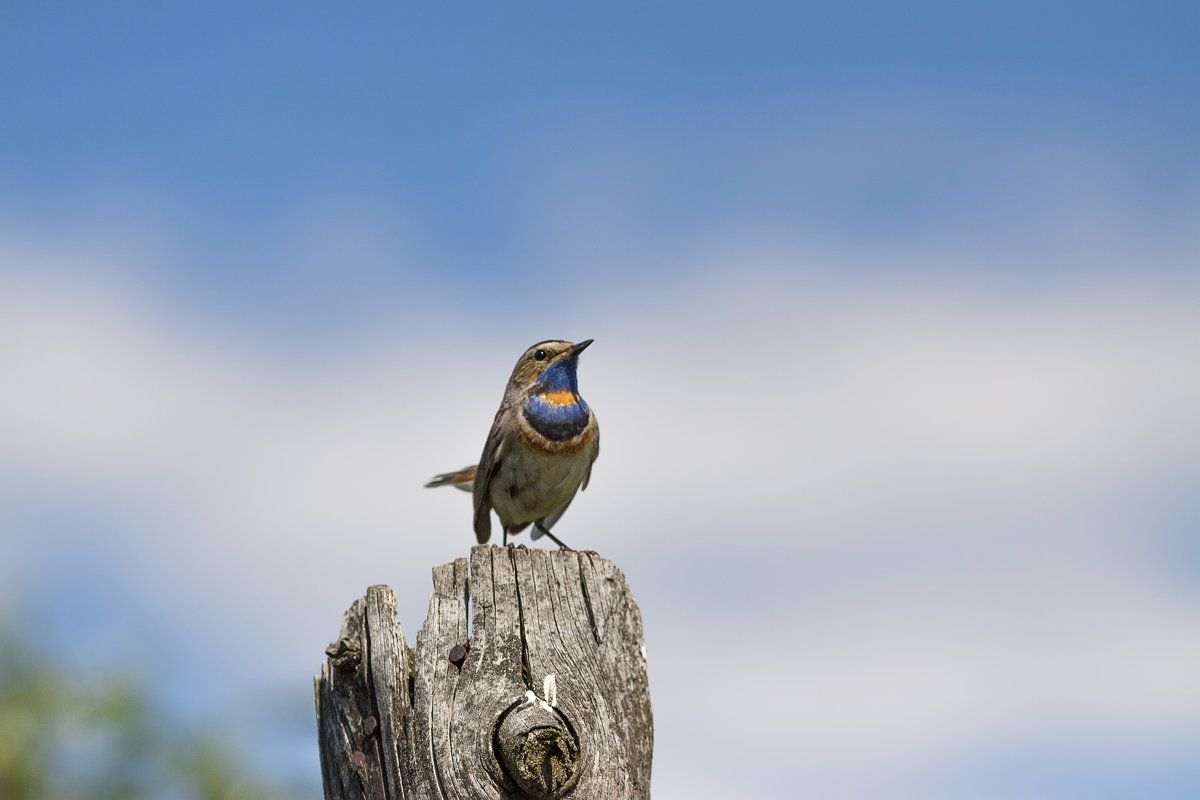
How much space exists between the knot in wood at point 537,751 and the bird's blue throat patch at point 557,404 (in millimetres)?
4630

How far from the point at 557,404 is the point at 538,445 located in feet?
1.26

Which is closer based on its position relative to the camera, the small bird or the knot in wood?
the knot in wood

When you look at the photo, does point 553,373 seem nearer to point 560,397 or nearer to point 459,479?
point 560,397

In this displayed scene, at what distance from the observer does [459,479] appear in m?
10.5

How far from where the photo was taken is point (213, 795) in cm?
1094

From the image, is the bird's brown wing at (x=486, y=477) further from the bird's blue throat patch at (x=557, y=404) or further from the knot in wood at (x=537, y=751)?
the knot in wood at (x=537, y=751)

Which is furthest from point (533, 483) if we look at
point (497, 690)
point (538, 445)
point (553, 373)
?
point (497, 690)

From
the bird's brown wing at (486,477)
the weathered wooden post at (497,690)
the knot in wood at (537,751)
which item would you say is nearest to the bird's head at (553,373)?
the bird's brown wing at (486,477)

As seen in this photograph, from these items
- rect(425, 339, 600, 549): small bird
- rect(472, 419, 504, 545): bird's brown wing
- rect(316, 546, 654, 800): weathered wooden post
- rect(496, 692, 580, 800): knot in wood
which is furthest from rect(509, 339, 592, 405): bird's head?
rect(496, 692, 580, 800): knot in wood

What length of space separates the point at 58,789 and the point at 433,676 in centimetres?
857

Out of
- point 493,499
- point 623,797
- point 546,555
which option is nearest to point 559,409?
point 493,499

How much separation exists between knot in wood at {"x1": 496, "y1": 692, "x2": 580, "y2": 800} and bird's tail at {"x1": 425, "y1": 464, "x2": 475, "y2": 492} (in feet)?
20.4

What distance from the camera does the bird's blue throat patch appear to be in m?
8.88

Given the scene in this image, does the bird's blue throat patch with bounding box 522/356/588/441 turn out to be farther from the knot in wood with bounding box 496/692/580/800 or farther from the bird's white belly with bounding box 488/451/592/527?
the knot in wood with bounding box 496/692/580/800
